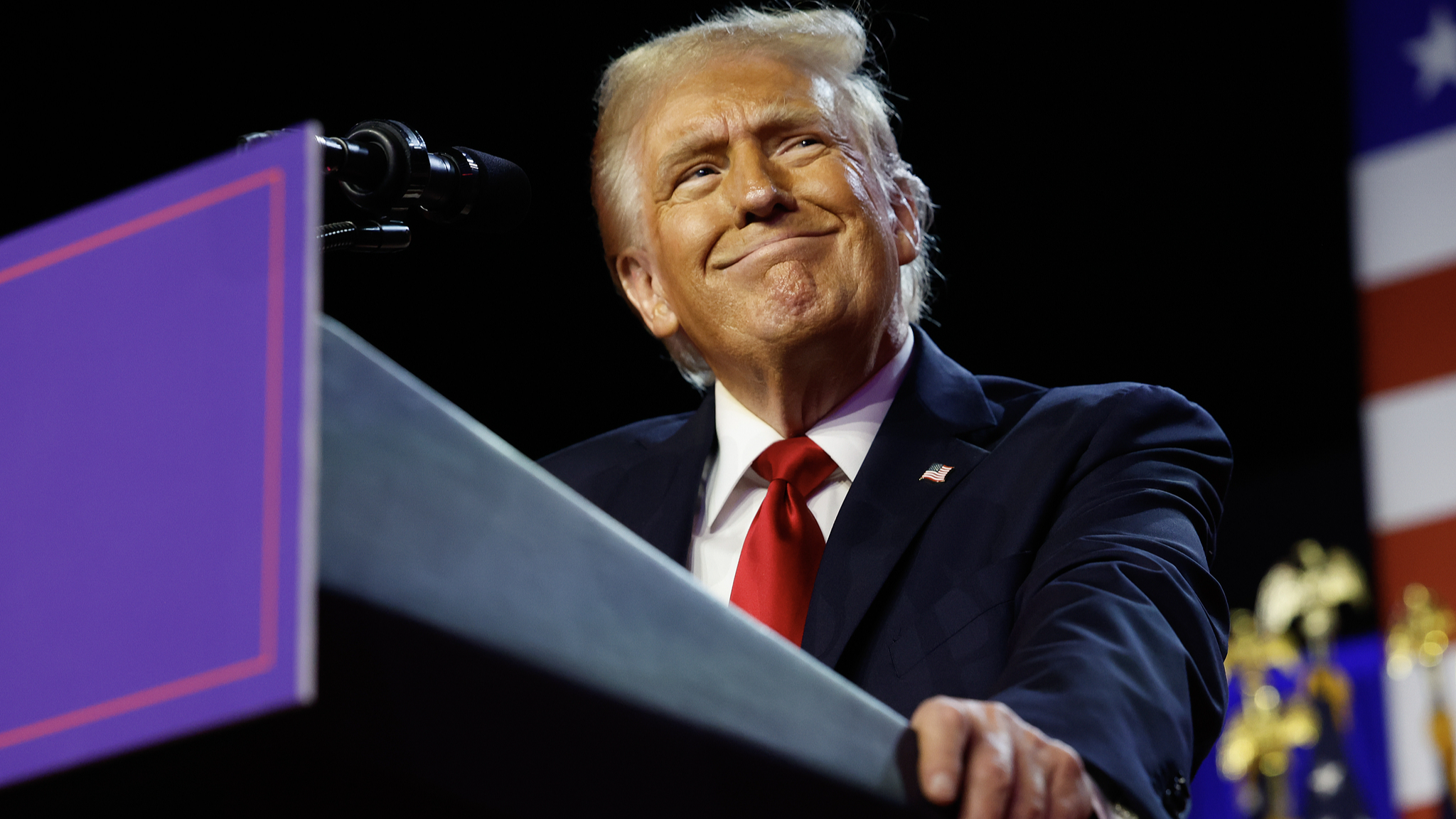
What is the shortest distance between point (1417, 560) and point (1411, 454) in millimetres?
309

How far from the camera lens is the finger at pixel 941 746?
65cm

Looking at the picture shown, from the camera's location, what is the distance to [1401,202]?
4254 millimetres

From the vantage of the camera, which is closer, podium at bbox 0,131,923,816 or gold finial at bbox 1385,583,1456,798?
podium at bbox 0,131,923,816

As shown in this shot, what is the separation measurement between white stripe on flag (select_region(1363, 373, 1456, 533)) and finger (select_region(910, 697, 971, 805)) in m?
3.82

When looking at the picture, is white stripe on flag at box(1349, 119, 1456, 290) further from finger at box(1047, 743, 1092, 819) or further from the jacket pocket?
finger at box(1047, 743, 1092, 819)

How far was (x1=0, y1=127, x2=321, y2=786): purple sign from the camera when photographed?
0.46m

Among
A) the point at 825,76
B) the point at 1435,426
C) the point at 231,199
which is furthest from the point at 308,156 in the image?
the point at 1435,426

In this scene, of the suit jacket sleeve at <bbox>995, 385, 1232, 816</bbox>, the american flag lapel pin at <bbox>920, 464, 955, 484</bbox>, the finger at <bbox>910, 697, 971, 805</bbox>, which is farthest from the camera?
the american flag lapel pin at <bbox>920, 464, 955, 484</bbox>

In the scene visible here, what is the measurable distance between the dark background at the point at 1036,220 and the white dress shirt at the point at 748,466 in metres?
1.54

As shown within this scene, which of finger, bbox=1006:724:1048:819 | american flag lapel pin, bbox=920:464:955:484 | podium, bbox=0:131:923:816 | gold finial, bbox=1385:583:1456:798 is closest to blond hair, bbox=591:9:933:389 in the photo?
american flag lapel pin, bbox=920:464:955:484

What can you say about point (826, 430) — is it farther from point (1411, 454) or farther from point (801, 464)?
point (1411, 454)

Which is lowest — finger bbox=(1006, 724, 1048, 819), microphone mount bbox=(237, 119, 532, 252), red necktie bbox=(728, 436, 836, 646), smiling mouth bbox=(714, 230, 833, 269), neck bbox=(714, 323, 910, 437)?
red necktie bbox=(728, 436, 836, 646)

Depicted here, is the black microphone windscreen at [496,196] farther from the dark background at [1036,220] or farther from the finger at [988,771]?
the dark background at [1036,220]

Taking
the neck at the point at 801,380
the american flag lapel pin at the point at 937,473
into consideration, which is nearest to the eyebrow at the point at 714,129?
the neck at the point at 801,380
